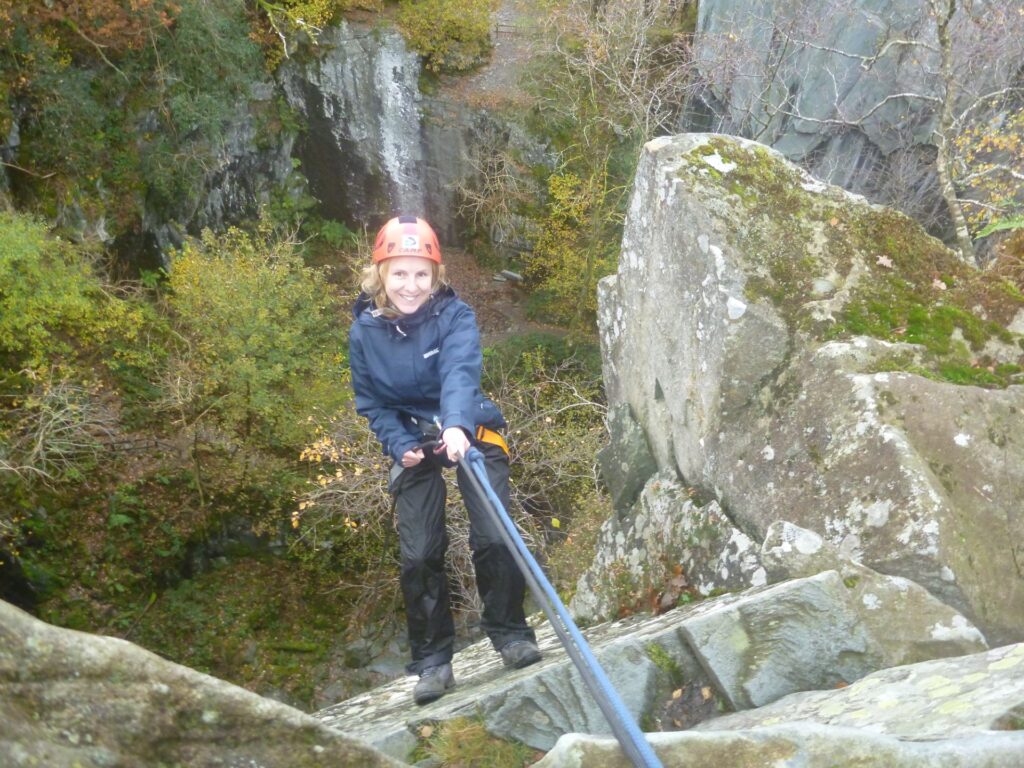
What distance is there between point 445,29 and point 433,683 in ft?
82.3

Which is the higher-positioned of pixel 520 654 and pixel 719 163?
pixel 719 163

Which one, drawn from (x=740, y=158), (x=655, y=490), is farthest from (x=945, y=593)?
(x=740, y=158)

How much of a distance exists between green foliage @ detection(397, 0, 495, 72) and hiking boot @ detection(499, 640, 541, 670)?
24615 millimetres

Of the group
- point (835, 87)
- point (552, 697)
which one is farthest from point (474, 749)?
point (835, 87)

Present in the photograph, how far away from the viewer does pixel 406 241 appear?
4.21m

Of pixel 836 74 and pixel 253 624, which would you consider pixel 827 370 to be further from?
pixel 836 74

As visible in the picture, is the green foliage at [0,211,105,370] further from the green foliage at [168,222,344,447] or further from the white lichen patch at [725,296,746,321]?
the white lichen patch at [725,296,746,321]

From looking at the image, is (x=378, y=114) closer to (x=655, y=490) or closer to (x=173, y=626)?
(x=173, y=626)

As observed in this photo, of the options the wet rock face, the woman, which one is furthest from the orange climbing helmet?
the wet rock face

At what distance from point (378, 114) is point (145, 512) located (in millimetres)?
15073

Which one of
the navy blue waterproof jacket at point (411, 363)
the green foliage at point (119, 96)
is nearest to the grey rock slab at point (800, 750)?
the navy blue waterproof jacket at point (411, 363)

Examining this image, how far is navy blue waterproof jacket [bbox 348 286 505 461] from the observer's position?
14.2 feet

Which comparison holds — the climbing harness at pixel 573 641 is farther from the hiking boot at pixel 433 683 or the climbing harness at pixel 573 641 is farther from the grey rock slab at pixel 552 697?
the hiking boot at pixel 433 683

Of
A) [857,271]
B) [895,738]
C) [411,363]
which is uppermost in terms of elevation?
[857,271]
